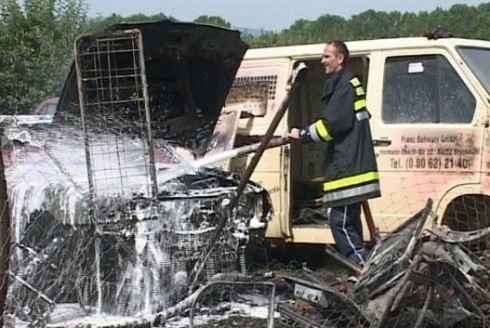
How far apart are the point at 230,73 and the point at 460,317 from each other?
3.66 meters

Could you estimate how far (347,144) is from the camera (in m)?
6.86

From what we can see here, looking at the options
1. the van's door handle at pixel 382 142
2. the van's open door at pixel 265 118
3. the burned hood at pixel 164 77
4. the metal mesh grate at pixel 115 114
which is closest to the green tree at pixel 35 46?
the van's open door at pixel 265 118

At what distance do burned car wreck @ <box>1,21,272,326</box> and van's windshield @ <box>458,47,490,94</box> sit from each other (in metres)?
2.02

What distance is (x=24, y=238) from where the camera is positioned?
6.73m

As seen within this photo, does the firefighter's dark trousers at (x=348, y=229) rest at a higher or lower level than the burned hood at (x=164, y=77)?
lower

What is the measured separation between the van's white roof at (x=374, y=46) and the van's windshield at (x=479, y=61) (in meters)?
0.06

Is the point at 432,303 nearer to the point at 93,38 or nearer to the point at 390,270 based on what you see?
the point at 390,270

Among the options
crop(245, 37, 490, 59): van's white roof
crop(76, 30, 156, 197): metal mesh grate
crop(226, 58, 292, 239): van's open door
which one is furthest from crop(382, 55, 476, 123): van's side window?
crop(76, 30, 156, 197): metal mesh grate

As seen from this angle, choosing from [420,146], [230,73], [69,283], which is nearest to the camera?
[69,283]

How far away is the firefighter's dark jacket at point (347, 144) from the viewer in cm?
678

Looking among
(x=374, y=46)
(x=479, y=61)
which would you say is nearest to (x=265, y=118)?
(x=374, y=46)

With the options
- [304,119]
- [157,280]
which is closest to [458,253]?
[157,280]

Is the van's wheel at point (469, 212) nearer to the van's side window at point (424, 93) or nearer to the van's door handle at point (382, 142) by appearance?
the van's side window at point (424, 93)

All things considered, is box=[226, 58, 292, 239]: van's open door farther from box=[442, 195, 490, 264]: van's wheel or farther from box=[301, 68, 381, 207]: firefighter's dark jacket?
box=[301, 68, 381, 207]: firefighter's dark jacket
